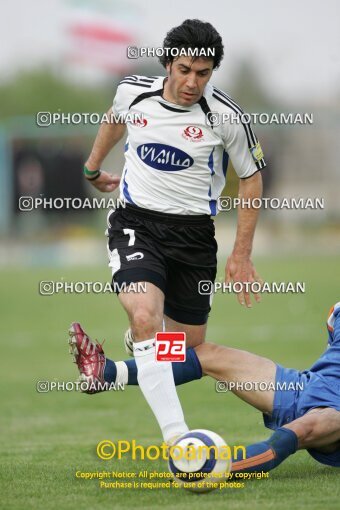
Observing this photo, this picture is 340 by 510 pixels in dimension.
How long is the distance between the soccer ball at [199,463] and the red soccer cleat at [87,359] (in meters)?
1.27

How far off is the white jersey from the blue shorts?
1.18 m

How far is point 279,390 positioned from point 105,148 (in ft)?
6.70

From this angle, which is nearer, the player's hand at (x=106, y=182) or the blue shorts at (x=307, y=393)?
the blue shorts at (x=307, y=393)

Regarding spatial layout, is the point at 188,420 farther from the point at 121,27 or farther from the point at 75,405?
the point at 121,27

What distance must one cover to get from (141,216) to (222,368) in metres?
1.03

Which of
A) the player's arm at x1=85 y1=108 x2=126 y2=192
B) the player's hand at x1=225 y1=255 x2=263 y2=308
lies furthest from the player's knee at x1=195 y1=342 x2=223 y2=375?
the player's arm at x1=85 y1=108 x2=126 y2=192

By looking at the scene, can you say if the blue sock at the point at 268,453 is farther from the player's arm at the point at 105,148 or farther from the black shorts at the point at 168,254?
the player's arm at the point at 105,148

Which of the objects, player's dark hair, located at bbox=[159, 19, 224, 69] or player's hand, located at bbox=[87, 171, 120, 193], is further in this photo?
player's hand, located at bbox=[87, 171, 120, 193]

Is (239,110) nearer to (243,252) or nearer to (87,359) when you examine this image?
(243,252)

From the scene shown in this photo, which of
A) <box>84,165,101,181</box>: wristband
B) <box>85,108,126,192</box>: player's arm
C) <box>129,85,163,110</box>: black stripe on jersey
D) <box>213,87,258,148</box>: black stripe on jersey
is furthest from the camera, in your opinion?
<box>84,165,101,181</box>: wristband

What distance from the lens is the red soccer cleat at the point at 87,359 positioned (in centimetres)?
650

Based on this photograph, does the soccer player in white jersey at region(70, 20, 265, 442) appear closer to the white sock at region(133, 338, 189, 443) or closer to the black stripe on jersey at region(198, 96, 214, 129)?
the black stripe on jersey at region(198, 96, 214, 129)

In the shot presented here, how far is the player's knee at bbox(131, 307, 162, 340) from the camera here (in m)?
5.85

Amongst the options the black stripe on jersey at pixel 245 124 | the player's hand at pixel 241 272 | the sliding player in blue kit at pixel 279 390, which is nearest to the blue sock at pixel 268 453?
the sliding player in blue kit at pixel 279 390
